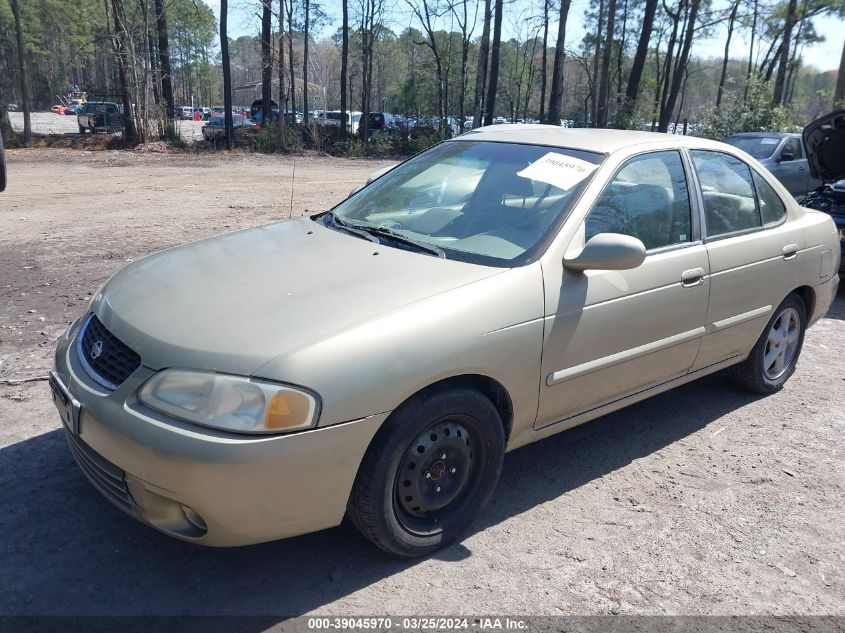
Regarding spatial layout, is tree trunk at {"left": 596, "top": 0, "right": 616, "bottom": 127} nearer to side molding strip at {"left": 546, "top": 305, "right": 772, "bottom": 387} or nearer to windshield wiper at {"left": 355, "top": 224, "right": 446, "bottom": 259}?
side molding strip at {"left": 546, "top": 305, "right": 772, "bottom": 387}

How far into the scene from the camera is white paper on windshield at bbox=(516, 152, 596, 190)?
3469 mm

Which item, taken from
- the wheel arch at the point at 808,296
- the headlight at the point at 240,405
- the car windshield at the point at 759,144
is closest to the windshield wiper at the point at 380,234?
the headlight at the point at 240,405

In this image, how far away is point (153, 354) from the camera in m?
2.54

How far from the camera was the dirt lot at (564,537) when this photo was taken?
2670 mm

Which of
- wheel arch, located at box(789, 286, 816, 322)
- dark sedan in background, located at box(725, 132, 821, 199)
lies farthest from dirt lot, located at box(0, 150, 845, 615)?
dark sedan in background, located at box(725, 132, 821, 199)

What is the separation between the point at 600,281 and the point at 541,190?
0.56 m

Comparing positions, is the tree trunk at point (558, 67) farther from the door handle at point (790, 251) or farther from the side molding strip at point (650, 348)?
the side molding strip at point (650, 348)

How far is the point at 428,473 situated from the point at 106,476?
4.06 feet

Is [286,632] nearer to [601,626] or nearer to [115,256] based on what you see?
[601,626]

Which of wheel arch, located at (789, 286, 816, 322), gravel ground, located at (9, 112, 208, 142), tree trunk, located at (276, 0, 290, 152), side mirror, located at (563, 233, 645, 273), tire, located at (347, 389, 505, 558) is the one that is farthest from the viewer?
gravel ground, located at (9, 112, 208, 142)

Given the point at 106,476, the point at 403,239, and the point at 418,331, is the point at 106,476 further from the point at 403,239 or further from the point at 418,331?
the point at 403,239

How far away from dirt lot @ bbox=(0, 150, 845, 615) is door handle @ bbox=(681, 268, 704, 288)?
38.6 inches

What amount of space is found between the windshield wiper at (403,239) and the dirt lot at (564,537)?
4.09ft

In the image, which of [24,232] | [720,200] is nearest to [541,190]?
[720,200]
